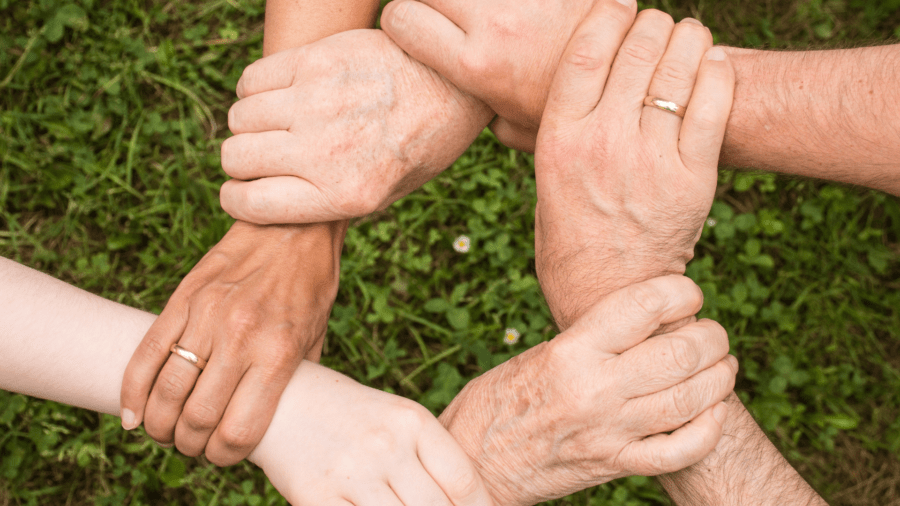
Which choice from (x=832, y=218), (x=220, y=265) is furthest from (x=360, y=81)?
(x=832, y=218)

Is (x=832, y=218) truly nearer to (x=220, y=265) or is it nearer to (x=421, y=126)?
(x=421, y=126)

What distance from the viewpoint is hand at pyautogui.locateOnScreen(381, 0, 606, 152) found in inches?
74.0

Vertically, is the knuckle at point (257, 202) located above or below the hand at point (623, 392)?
above

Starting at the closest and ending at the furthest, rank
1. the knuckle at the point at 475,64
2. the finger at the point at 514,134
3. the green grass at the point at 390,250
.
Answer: the knuckle at the point at 475,64, the finger at the point at 514,134, the green grass at the point at 390,250

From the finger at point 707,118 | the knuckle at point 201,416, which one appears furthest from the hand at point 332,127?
the finger at point 707,118

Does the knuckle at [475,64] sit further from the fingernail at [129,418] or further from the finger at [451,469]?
the fingernail at [129,418]

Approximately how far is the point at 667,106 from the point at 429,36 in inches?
33.0

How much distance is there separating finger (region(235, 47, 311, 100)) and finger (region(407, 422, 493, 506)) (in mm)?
1356

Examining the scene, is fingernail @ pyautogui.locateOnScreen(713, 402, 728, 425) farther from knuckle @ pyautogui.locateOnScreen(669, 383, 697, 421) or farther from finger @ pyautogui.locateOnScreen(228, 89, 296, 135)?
finger @ pyautogui.locateOnScreen(228, 89, 296, 135)

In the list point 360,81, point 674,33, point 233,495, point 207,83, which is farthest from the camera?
point 207,83

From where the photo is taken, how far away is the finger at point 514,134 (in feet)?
7.51

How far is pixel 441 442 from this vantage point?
1812 millimetres

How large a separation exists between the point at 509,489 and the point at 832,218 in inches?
99.1

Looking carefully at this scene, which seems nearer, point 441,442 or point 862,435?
point 441,442
